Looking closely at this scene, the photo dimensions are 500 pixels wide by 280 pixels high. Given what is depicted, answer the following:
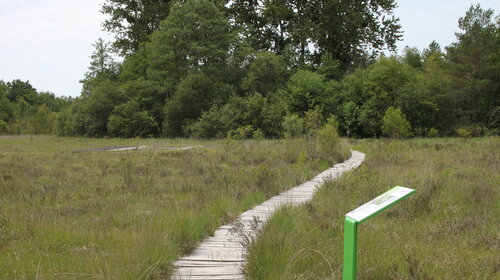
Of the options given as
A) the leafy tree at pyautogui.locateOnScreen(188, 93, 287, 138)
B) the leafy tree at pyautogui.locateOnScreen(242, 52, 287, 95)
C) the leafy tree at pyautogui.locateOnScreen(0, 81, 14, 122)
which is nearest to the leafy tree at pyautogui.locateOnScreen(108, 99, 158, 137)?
the leafy tree at pyautogui.locateOnScreen(188, 93, 287, 138)

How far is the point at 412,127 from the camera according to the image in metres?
37.2

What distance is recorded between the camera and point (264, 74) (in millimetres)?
38625

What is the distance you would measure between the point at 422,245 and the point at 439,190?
425 centimetres

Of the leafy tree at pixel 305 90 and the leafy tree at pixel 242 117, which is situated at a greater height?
the leafy tree at pixel 305 90

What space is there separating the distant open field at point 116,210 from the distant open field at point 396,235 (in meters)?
1.18

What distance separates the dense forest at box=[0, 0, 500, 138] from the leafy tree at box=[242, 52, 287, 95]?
0.10 m

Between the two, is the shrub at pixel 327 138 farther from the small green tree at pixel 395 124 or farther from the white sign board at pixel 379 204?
the small green tree at pixel 395 124

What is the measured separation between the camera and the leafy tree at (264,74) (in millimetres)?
38000

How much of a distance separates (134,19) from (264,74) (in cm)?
1719

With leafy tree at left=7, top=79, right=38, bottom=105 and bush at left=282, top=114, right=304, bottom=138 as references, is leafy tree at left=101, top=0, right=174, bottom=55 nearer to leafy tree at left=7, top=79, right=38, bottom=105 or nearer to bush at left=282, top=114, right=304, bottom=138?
bush at left=282, top=114, right=304, bottom=138

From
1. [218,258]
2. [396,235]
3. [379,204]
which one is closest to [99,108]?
[218,258]

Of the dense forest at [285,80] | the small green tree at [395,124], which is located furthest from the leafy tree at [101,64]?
the small green tree at [395,124]

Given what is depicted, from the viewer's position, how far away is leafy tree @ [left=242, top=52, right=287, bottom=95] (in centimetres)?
3800

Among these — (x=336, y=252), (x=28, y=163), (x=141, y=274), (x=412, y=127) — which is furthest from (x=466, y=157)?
(x=412, y=127)
